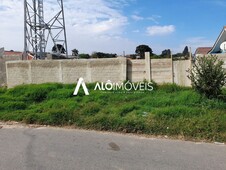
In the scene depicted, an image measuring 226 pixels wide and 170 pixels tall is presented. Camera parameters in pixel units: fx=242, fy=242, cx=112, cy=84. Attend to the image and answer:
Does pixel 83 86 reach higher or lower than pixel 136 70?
lower

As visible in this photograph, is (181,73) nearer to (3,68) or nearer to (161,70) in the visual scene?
(161,70)

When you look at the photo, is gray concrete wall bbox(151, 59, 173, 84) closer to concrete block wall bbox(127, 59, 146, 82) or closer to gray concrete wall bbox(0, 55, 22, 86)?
concrete block wall bbox(127, 59, 146, 82)

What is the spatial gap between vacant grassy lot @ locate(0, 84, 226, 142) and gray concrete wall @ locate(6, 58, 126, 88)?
134cm

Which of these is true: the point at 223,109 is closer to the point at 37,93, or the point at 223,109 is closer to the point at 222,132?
the point at 222,132

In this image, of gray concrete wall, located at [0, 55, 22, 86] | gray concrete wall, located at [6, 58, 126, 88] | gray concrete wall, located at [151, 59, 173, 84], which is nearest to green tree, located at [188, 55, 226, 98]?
gray concrete wall, located at [151, 59, 173, 84]

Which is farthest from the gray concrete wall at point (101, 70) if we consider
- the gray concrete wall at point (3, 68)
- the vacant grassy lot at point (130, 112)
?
the gray concrete wall at point (3, 68)

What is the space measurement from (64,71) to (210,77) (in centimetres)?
640

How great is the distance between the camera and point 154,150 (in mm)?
4266

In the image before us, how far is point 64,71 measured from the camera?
36.3 ft

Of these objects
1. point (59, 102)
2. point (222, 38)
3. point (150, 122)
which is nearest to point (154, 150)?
point (150, 122)

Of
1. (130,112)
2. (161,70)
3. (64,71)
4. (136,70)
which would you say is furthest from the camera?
(64,71)

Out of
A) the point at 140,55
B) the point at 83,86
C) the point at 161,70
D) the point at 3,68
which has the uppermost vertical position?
the point at 140,55

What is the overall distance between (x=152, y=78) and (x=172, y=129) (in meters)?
5.10

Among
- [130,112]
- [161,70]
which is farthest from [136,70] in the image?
[130,112]
